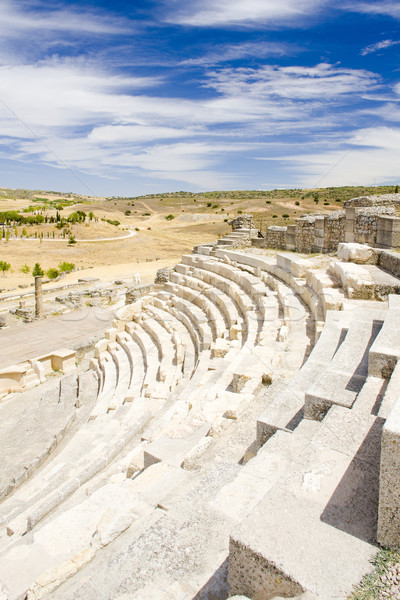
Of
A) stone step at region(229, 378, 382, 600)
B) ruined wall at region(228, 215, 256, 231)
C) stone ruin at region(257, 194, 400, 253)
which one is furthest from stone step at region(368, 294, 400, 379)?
ruined wall at region(228, 215, 256, 231)

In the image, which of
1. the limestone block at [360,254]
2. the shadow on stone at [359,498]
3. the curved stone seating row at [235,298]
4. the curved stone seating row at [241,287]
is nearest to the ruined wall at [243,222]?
the curved stone seating row at [241,287]

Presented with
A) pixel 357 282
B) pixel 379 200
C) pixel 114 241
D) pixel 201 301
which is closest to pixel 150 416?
pixel 357 282

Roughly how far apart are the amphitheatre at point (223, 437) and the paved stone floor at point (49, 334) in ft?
0.47

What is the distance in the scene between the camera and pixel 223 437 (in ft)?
14.7

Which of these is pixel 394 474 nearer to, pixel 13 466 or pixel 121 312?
pixel 13 466

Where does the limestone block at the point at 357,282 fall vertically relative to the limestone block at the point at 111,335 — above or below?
above

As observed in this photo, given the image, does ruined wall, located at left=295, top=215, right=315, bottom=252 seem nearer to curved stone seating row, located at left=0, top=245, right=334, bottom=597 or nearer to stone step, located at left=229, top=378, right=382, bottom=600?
curved stone seating row, located at left=0, top=245, right=334, bottom=597

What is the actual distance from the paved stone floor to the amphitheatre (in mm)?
142

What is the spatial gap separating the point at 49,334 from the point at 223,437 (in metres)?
13.4

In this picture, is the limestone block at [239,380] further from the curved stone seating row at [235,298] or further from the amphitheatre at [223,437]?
the curved stone seating row at [235,298]

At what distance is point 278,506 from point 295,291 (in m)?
7.95

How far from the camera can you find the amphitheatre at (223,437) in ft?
6.73

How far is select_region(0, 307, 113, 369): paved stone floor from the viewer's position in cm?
1444

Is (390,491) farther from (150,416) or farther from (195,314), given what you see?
(195,314)
